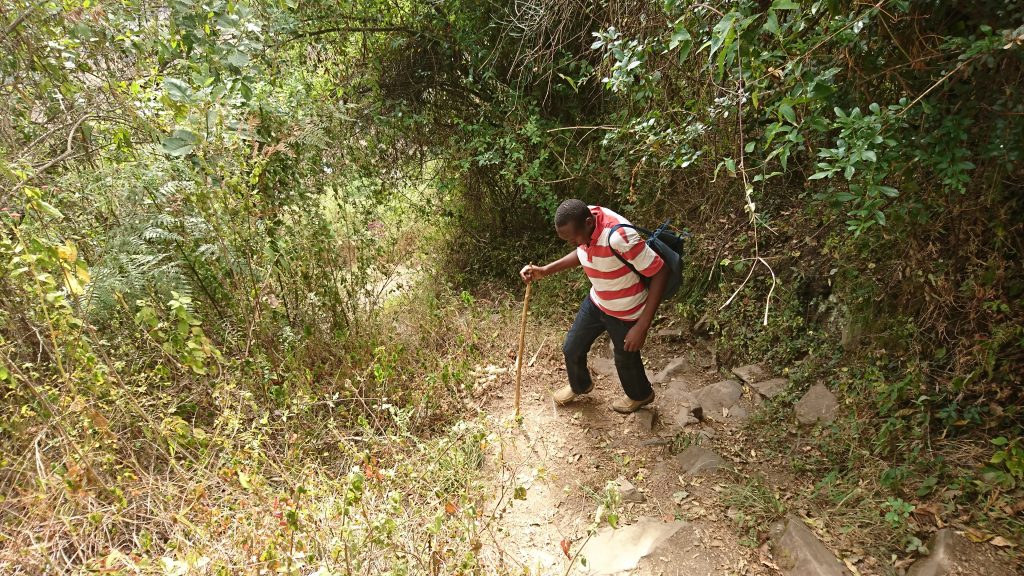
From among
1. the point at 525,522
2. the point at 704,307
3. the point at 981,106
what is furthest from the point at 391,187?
the point at 981,106

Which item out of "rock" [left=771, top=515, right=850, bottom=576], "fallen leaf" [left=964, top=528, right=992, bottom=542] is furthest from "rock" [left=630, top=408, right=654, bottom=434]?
"fallen leaf" [left=964, top=528, right=992, bottom=542]

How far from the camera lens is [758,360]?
452 cm

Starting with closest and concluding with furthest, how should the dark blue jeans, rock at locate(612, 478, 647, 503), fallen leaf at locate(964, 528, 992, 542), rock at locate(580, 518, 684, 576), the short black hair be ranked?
fallen leaf at locate(964, 528, 992, 542)
rock at locate(580, 518, 684, 576)
the short black hair
rock at locate(612, 478, 647, 503)
the dark blue jeans

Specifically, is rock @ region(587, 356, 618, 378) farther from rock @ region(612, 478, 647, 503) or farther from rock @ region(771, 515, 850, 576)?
rock @ region(771, 515, 850, 576)

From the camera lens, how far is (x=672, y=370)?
15.9ft

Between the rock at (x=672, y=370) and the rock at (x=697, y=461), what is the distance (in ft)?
3.41

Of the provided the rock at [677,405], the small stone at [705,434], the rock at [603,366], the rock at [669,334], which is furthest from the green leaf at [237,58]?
the rock at [669,334]

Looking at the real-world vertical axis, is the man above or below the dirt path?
above

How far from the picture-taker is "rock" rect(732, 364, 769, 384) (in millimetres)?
4371

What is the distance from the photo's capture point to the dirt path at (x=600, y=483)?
282cm

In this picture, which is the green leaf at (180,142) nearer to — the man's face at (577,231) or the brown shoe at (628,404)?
the man's face at (577,231)

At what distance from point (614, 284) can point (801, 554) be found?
1832mm

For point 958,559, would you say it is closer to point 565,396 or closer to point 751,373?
point 751,373

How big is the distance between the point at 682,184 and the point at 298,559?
14.3 ft
